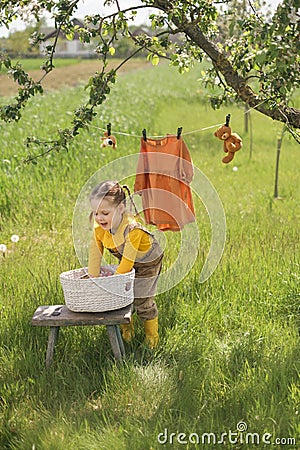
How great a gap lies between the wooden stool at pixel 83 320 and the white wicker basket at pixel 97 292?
4 cm

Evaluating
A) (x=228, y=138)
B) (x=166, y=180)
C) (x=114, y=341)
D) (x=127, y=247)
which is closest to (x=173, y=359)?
(x=114, y=341)

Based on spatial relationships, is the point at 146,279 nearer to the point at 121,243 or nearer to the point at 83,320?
the point at 121,243

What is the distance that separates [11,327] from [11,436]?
999mm

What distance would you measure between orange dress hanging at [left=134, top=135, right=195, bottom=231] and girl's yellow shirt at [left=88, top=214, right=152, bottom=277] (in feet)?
1.29

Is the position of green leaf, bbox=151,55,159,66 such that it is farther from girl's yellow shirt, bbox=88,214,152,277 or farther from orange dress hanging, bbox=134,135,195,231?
girl's yellow shirt, bbox=88,214,152,277

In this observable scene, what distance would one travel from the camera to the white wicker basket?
3541mm

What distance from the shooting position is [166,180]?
13.5 feet

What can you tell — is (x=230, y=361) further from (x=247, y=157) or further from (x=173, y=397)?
(x=247, y=157)

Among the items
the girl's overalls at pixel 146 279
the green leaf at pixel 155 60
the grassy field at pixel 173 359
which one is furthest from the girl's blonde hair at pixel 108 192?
the green leaf at pixel 155 60

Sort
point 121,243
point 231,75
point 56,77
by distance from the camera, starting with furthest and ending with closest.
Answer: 1. point 56,77
2. point 231,75
3. point 121,243

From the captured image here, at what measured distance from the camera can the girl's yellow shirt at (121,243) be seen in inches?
146

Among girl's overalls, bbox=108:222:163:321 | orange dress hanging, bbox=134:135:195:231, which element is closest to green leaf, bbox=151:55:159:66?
orange dress hanging, bbox=134:135:195:231

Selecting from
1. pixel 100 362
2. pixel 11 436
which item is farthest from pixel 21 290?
pixel 11 436

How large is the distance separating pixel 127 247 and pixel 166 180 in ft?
1.95
